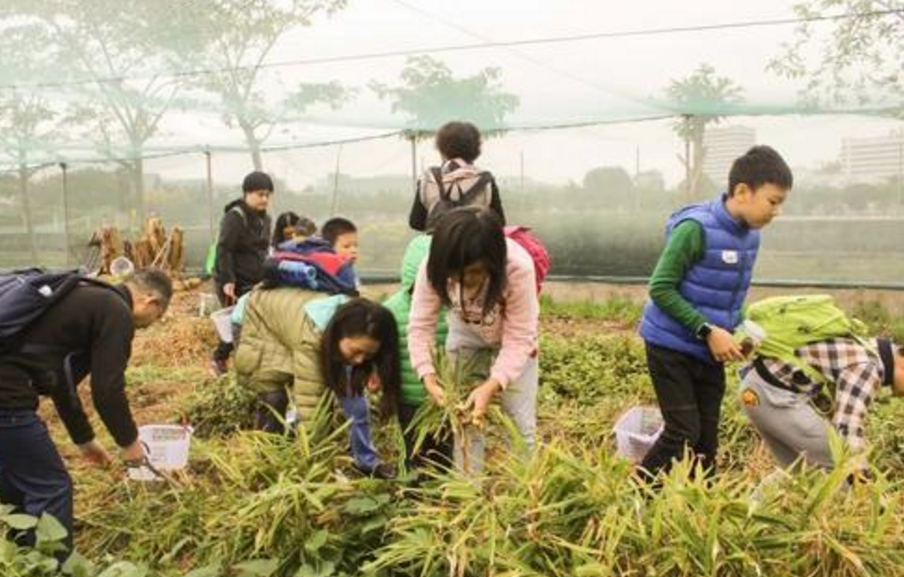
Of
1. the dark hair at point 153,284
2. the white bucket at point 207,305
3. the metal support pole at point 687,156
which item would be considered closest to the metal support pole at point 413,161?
the white bucket at point 207,305

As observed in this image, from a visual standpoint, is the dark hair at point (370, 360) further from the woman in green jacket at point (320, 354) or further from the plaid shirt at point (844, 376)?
the plaid shirt at point (844, 376)

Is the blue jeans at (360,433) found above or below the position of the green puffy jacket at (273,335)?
below

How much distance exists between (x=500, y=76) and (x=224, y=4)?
4458 millimetres

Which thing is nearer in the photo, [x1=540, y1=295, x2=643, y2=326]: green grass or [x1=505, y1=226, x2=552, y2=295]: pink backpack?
[x1=505, y1=226, x2=552, y2=295]: pink backpack

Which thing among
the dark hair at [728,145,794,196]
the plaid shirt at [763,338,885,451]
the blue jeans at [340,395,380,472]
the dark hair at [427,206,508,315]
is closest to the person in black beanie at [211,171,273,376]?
the blue jeans at [340,395,380,472]

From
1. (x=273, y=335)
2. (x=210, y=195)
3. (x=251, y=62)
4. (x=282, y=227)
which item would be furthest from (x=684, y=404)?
(x=210, y=195)

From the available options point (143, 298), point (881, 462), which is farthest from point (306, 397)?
point (881, 462)

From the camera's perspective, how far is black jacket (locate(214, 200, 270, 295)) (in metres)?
6.11

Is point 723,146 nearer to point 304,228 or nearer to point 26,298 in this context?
point 304,228

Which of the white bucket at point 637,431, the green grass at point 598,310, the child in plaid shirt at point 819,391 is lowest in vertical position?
the green grass at point 598,310

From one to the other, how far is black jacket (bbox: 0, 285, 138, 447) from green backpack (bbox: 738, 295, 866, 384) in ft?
6.84

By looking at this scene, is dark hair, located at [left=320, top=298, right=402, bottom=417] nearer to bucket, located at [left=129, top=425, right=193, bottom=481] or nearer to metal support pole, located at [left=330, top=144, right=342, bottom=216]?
bucket, located at [left=129, top=425, right=193, bottom=481]

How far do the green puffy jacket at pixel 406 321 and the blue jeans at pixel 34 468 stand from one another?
123cm

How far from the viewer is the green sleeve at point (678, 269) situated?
3.17 meters
